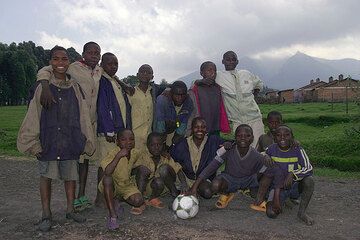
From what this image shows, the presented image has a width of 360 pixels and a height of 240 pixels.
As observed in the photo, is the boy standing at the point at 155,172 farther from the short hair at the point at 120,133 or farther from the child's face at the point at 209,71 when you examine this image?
the child's face at the point at 209,71

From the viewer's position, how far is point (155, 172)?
6152 mm

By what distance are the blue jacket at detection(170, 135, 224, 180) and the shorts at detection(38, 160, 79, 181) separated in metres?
1.72

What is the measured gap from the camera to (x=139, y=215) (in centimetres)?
562

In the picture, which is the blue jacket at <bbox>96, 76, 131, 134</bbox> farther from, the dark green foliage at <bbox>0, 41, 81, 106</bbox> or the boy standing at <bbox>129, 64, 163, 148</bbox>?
the dark green foliage at <bbox>0, 41, 81, 106</bbox>

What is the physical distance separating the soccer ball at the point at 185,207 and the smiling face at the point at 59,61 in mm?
2384

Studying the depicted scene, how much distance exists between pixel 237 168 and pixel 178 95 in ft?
4.90

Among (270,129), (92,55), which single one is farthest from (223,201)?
(92,55)

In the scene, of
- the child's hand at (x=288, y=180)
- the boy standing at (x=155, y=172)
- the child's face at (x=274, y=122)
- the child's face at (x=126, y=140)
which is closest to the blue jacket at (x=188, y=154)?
the boy standing at (x=155, y=172)

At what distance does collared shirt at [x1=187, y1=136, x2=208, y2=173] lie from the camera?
6.32 m

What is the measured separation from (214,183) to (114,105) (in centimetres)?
193

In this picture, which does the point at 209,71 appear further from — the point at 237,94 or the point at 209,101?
the point at 237,94

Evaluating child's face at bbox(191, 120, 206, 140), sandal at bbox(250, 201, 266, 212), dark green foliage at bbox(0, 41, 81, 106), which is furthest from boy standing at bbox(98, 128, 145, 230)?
Answer: dark green foliage at bbox(0, 41, 81, 106)

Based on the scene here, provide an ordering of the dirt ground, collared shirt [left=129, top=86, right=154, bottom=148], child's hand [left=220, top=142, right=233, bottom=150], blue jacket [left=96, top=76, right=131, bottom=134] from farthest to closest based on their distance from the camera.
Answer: collared shirt [left=129, top=86, right=154, bottom=148] < child's hand [left=220, top=142, right=233, bottom=150] < blue jacket [left=96, top=76, right=131, bottom=134] < the dirt ground

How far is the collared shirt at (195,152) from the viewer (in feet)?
20.7
